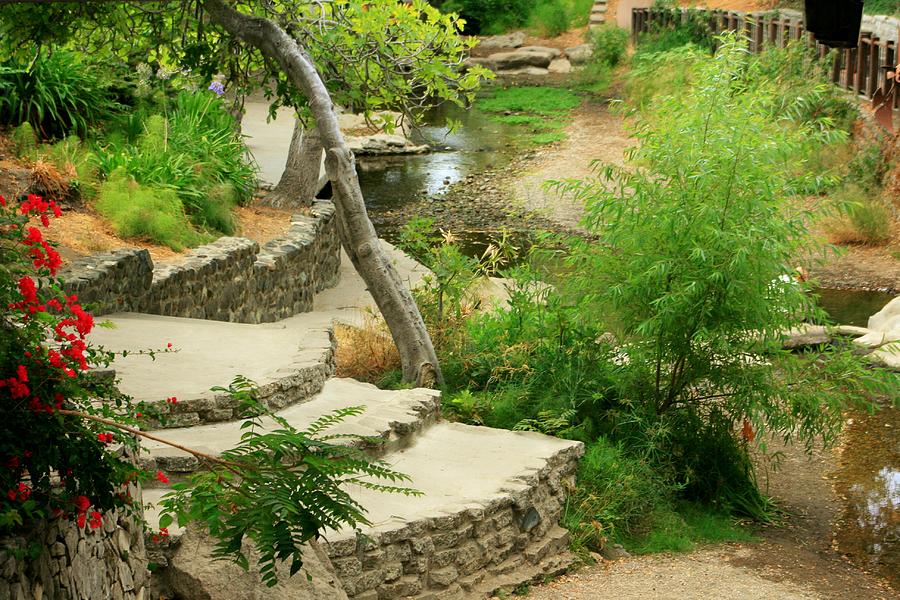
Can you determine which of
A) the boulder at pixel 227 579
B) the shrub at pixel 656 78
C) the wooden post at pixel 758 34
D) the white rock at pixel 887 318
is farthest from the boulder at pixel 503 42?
the boulder at pixel 227 579

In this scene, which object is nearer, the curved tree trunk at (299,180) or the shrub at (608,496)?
the shrub at (608,496)

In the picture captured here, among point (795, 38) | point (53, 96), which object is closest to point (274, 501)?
point (53, 96)

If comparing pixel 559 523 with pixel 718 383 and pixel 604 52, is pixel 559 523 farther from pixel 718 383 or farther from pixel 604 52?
pixel 604 52

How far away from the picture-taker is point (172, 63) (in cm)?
934

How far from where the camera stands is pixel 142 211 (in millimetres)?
9945

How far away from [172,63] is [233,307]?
2.29 meters

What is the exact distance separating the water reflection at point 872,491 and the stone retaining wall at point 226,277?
214 inches

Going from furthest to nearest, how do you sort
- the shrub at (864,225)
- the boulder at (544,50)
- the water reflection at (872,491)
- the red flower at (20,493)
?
the boulder at (544,50) → the shrub at (864,225) → the water reflection at (872,491) → the red flower at (20,493)

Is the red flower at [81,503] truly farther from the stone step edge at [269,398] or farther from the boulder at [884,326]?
the boulder at [884,326]

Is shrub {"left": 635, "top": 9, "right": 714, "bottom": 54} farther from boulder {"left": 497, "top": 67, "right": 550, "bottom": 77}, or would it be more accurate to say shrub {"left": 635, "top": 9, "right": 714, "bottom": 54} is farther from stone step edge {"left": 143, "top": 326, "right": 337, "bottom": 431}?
stone step edge {"left": 143, "top": 326, "right": 337, "bottom": 431}

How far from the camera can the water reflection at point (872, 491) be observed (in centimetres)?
750

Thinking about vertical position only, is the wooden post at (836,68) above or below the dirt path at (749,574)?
above

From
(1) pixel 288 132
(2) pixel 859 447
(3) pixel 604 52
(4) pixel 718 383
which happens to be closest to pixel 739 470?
(4) pixel 718 383

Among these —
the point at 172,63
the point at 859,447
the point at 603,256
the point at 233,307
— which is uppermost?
the point at 172,63
